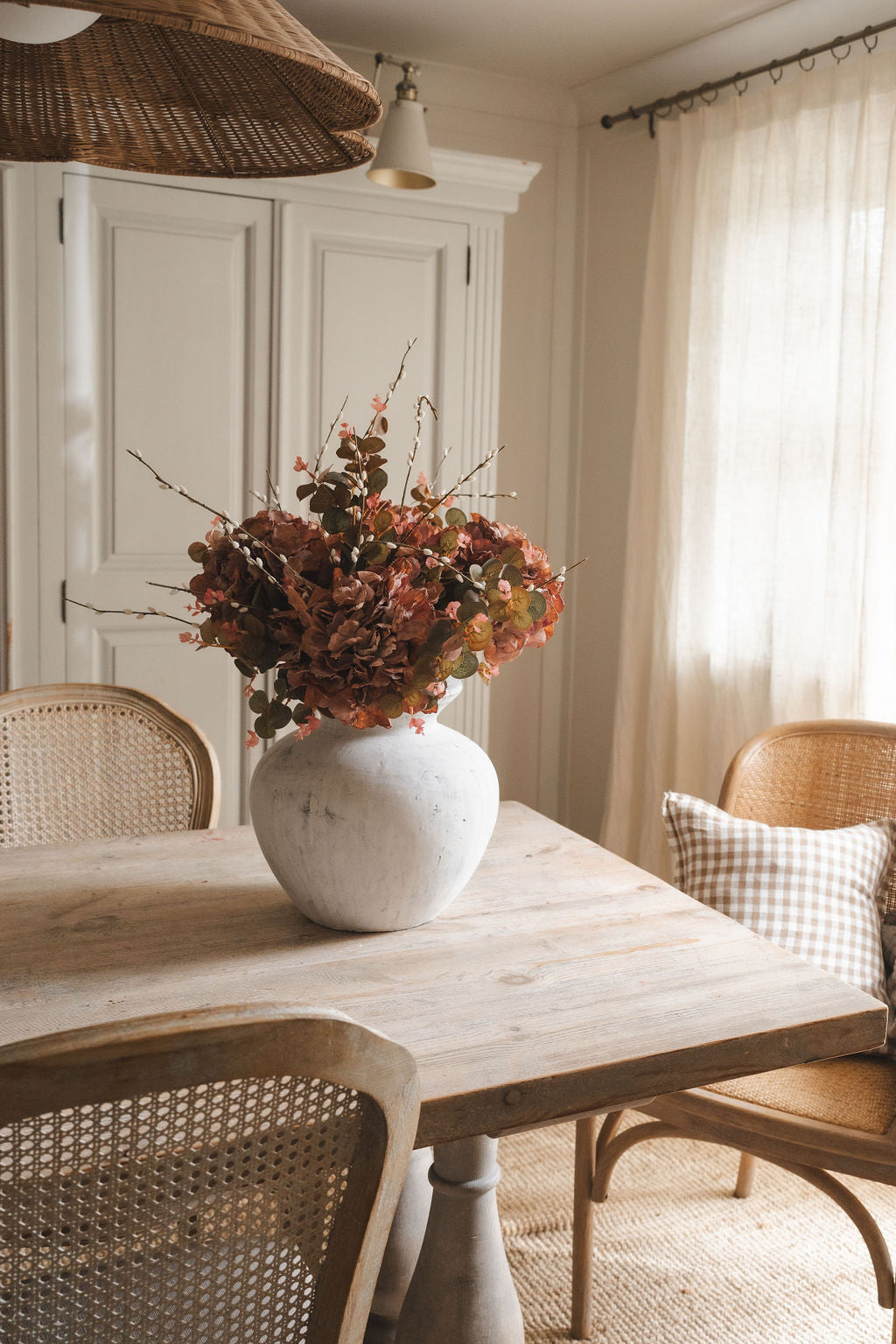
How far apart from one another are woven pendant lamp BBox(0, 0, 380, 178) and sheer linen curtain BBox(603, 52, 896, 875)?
5.79 ft

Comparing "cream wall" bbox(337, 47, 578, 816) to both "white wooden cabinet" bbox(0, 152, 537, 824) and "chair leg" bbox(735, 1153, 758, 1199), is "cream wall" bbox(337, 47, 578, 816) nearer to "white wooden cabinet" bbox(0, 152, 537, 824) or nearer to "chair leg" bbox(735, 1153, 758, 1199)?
"white wooden cabinet" bbox(0, 152, 537, 824)

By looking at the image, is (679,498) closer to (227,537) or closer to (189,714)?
(189,714)

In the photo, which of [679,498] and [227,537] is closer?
[227,537]

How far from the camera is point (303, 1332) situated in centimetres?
90

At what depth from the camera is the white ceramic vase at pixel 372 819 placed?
4.31 feet

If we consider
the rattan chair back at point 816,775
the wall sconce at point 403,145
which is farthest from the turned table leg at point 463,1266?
the wall sconce at point 403,145

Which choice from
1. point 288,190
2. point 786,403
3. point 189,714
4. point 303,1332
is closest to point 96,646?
point 189,714

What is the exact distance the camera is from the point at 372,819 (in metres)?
1.31

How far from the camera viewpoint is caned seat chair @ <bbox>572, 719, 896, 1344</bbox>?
158cm

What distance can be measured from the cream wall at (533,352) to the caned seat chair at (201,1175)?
10.00 feet

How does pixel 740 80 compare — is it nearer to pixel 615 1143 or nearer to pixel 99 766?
Result: pixel 99 766

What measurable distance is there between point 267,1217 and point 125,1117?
0.16 m

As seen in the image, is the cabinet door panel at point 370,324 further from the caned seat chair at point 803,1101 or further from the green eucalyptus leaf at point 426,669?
the green eucalyptus leaf at point 426,669

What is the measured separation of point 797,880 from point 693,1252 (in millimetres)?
720
